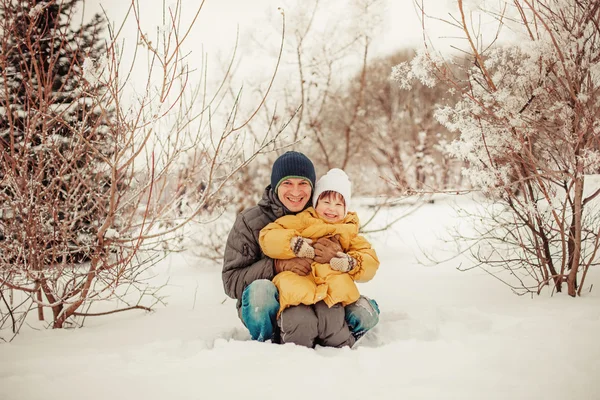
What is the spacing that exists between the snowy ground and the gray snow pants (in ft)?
0.33

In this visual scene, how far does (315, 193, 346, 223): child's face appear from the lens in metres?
2.41

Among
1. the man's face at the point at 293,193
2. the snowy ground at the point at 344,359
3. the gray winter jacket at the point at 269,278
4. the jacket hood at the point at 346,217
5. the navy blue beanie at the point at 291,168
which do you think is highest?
the navy blue beanie at the point at 291,168

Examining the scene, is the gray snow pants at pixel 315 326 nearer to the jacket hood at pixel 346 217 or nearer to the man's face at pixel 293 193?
the jacket hood at pixel 346 217

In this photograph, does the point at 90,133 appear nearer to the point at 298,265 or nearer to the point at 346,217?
the point at 298,265

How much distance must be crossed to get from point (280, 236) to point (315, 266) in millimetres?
281

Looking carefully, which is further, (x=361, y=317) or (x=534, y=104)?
(x=534, y=104)

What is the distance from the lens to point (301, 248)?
2.21 m

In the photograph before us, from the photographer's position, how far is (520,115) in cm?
260

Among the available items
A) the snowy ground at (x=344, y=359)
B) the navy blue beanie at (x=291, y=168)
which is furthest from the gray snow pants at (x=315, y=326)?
the navy blue beanie at (x=291, y=168)

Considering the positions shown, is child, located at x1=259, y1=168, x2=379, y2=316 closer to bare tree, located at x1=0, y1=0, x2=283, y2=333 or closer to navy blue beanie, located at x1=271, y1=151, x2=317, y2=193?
navy blue beanie, located at x1=271, y1=151, x2=317, y2=193

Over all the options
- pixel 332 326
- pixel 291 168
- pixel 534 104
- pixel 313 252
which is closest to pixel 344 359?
pixel 332 326

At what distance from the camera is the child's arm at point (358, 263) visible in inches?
87.3

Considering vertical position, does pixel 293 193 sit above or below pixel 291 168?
below

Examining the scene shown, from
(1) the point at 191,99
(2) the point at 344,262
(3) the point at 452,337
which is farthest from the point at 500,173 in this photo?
(1) the point at 191,99
